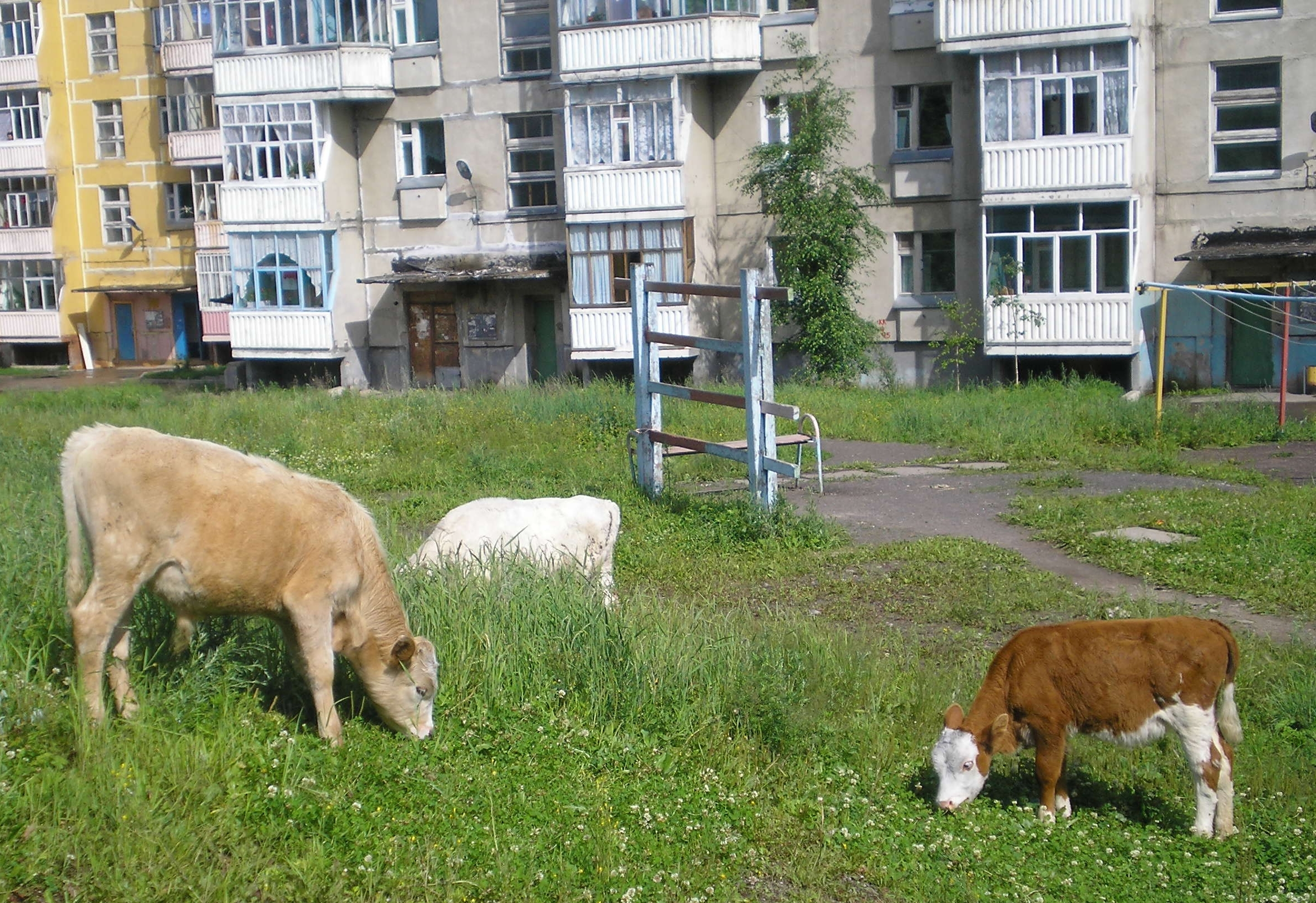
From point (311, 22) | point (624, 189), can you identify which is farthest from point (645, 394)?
point (311, 22)

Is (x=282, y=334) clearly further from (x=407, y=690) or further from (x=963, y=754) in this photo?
(x=963, y=754)

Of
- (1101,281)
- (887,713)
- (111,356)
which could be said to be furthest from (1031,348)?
(111,356)

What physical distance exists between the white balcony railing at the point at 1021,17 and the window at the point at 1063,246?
3.48 meters

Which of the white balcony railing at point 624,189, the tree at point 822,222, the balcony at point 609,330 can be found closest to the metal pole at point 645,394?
the tree at point 822,222

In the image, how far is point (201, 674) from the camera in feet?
20.6

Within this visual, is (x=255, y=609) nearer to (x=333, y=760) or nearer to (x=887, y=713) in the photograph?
(x=333, y=760)

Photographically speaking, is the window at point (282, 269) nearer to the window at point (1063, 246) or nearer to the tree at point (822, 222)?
the tree at point (822, 222)

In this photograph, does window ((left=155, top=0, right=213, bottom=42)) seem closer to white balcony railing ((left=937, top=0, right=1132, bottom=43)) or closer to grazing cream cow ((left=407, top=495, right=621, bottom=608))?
white balcony railing ((left=937, top=0, right=1132, bottom=43))

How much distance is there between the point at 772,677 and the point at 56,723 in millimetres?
3560

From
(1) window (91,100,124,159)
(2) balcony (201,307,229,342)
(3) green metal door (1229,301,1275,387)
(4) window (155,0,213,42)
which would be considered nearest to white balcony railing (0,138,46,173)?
(1) window (91,100,124,159)

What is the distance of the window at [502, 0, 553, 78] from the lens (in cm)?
3133

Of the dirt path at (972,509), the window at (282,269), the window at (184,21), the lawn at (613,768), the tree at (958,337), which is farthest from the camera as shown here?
the window at (184,21)

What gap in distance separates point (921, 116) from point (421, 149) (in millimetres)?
12296

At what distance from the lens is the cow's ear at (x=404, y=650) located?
631 centimetres
